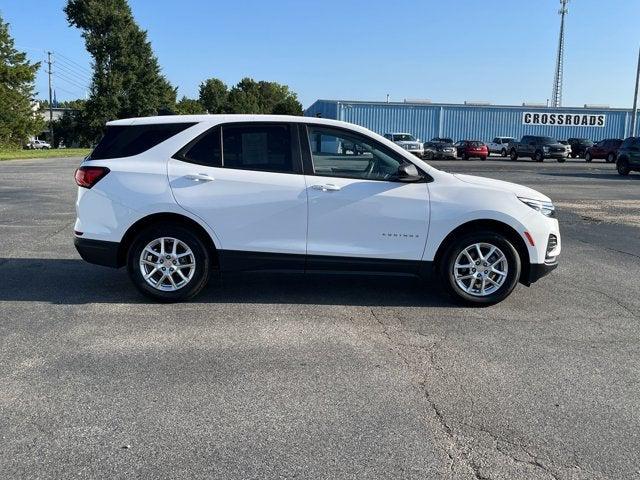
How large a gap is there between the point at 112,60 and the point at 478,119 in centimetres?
4015

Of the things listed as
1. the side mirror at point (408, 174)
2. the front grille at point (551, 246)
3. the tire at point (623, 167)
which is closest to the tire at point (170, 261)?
the side mirror at point (408, 174)

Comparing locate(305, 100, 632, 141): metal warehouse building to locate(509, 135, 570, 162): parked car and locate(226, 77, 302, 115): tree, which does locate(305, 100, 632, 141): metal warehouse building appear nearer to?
locate(509, 135, 570, 162): parked car

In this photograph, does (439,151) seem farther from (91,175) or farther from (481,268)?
(91,175)

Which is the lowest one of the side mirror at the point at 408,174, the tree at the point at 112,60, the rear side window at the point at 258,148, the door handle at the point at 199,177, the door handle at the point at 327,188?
the door handle at the point at 327,188

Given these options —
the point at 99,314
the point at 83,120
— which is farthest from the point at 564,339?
the point at 83,120

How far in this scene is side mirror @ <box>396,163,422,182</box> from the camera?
5.79 m

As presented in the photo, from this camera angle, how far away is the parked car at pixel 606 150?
4481 cm

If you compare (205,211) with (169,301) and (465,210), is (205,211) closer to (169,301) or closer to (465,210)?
(169,301)

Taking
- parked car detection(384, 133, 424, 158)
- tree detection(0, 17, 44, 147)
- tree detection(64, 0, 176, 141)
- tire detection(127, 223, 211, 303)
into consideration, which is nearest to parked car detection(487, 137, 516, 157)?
parked car detection(384, 133, 424, 158)

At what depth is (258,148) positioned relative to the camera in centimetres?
598

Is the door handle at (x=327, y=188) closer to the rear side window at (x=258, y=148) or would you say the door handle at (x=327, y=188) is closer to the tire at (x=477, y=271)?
the rear side window at (x=258, y=148)

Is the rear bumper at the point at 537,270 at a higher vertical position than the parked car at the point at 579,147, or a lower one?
lower

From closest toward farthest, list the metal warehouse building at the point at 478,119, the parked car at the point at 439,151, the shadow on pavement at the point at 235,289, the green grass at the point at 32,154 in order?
→ the shadow on pavement at the point at 235,289, the green grass at the point at 32,154, the parked car at the point at 439,151, the metal warehouse building at the point at 478,119

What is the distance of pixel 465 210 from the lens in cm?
586
